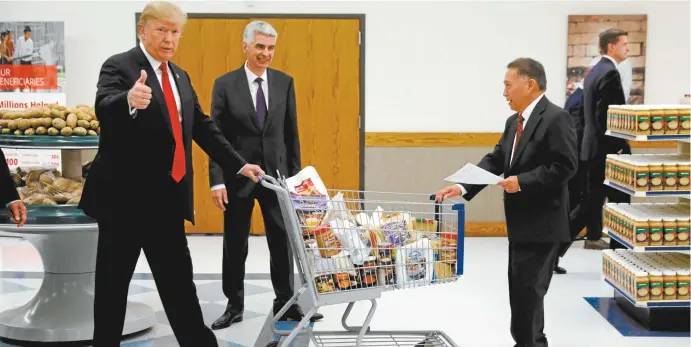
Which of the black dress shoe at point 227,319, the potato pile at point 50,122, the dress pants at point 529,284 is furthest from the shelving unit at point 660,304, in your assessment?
the potato pile at point 50,122

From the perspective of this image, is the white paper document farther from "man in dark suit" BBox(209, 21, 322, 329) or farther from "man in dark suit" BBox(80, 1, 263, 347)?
"man in dark suit" BBox(209, 21, 322, 329)

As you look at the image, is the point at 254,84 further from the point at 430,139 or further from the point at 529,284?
the point at 430,139

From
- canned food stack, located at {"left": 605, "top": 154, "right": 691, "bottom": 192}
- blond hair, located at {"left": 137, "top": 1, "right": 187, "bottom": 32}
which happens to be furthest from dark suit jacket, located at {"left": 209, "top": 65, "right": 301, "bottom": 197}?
canned food stack, located at {"left": 605, "top": 154, "right": 691, "bottom": 192}

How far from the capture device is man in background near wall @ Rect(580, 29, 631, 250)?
253 inches

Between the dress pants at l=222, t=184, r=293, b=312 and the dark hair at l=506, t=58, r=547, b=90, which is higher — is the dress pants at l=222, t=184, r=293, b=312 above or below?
below

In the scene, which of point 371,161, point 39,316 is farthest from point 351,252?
point 371,161

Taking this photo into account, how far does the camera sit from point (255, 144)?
479 centimetres

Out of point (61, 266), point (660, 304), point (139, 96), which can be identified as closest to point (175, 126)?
point (139, 96)

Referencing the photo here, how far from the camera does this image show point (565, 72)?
25.8ft

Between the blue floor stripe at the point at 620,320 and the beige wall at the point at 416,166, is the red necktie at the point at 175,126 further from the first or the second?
the beige wall at the point at 416,166

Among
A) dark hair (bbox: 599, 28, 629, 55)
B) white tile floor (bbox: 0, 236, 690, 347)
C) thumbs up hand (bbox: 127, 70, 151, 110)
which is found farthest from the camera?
dark hair (bbox: 599, 28, 629, 55)

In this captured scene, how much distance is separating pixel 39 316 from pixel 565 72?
17.5ft

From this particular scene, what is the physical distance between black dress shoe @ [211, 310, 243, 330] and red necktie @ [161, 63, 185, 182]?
1.53m

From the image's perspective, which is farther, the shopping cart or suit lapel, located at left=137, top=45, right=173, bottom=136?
the shopping cart
